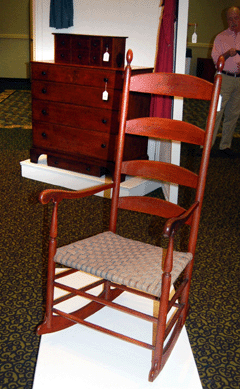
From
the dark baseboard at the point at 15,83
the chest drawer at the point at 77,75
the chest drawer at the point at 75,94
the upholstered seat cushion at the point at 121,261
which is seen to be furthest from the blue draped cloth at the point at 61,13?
the dark baseboard at the point at 15,83

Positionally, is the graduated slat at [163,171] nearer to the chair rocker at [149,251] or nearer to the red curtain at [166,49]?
the chair rocker at [149,251]

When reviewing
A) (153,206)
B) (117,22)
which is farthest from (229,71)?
(153,206)

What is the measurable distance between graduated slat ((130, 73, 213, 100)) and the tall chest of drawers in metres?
1.63

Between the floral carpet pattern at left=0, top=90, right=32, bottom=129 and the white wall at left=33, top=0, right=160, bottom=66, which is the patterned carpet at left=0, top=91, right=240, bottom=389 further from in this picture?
the floral carpet pattern at left=0, top=90, right=32, bottom=129

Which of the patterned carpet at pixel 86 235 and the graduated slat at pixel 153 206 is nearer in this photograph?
the patterned carpet at pixel 86 235

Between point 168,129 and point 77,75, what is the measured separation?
204 cm

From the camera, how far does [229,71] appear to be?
4926 millimetres

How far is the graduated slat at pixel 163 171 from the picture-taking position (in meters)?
1.88

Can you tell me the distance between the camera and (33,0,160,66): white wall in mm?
3986

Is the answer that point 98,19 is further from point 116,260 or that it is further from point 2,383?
point 2,383

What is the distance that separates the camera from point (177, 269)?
159cm

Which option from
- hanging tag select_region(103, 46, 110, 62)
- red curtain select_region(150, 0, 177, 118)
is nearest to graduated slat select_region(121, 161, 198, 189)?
red curtain select_region(150, 0, 177, 118)

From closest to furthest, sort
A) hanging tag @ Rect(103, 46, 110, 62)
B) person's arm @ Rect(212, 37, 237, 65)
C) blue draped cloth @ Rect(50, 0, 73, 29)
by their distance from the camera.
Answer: hanging tag @ Rect(103, 46, 110, 62)
blue draped cloth @ Rect(50, 0, 73, 29)
person's arm @ Rect(212, 37, 237, 65)

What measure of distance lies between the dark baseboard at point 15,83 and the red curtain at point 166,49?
744 cm
